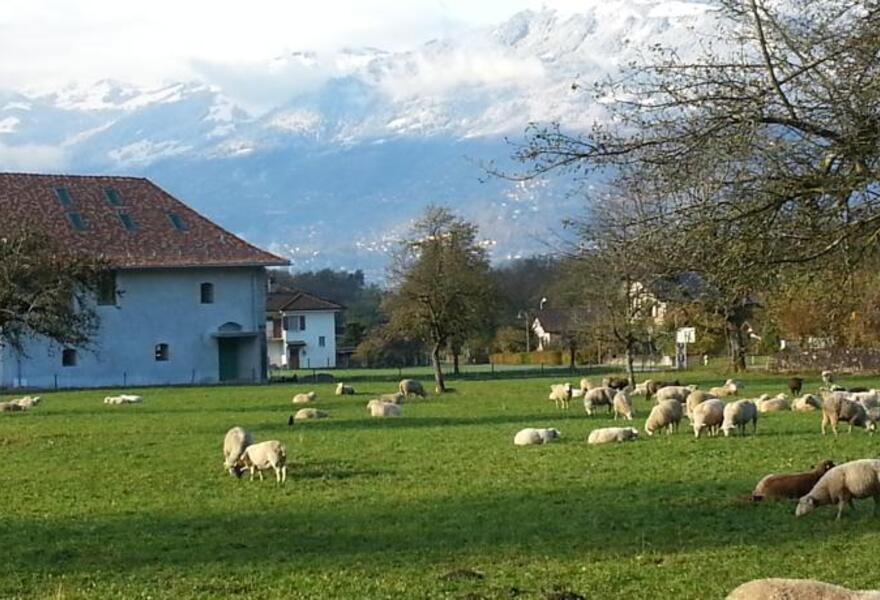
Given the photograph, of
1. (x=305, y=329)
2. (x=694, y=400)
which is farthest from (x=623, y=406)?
(x=305, y=329)

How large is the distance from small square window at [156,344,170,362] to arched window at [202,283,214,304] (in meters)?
3.23

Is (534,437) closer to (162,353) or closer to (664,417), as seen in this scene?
(664,417)

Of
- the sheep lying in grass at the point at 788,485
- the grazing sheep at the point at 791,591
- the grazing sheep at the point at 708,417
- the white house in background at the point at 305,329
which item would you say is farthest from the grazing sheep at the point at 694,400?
the white house in background at the point at 305,329

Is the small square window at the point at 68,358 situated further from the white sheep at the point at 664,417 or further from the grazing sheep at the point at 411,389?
the white sheep at the point at 664,417

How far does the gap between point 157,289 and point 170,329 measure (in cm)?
222

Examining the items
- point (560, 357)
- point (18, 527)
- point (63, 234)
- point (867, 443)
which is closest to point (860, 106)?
point (18, 527)

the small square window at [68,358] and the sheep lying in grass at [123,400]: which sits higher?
the small square window at [68,358]

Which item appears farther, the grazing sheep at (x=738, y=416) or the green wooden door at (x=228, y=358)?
the green wooden door at (x=228, y=358)

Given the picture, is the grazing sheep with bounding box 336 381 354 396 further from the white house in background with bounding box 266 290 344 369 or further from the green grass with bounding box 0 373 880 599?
the white house in background with bounding box 266 290 344 369

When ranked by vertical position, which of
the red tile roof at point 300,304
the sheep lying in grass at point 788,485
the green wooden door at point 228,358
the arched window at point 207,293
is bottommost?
the sheep lying in grass at point 788,485

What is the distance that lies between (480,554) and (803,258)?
5458 mm

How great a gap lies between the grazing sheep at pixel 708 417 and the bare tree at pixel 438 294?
2947cm

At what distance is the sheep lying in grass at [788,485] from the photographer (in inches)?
655

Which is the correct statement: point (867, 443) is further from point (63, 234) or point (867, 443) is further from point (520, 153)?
point (63, 234)
